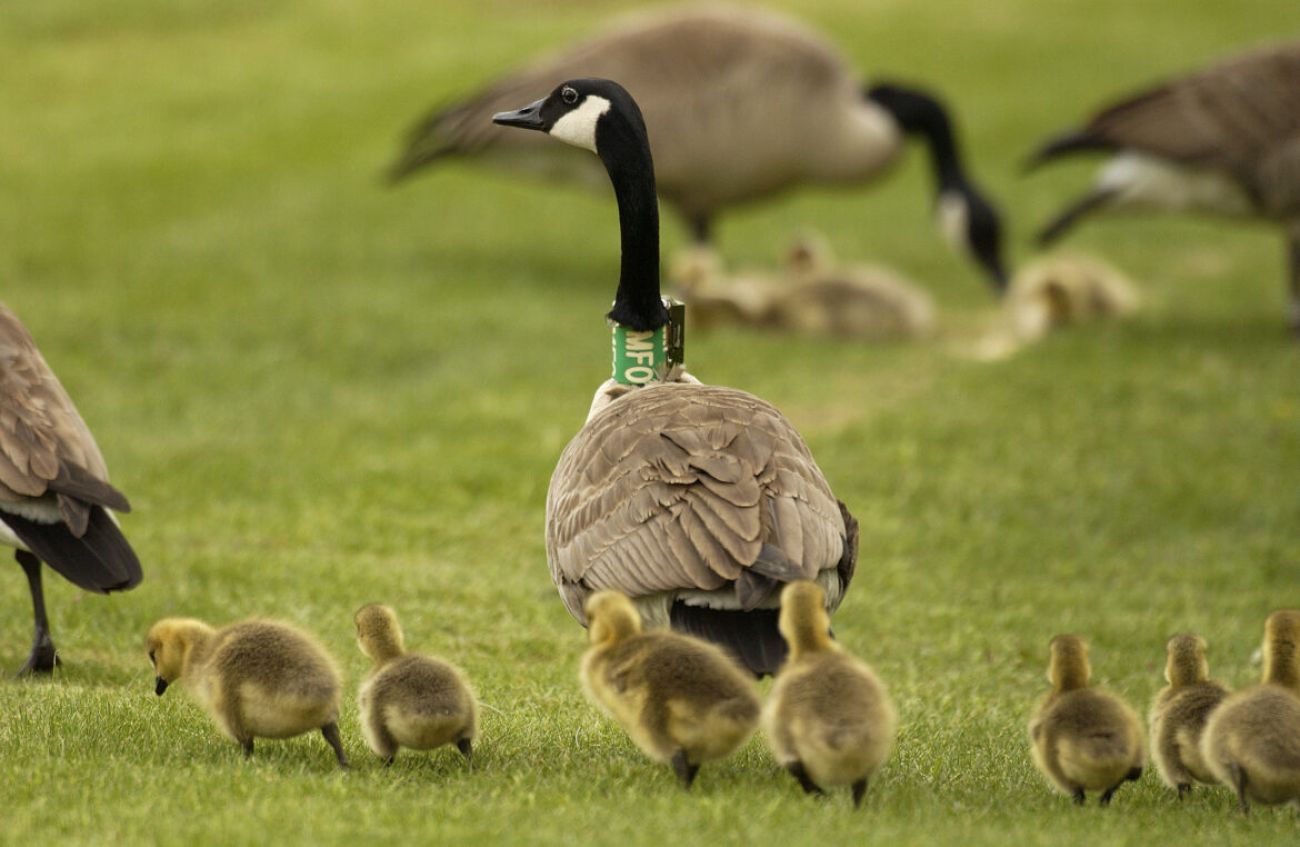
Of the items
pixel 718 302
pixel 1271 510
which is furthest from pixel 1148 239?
pixel 1271 510

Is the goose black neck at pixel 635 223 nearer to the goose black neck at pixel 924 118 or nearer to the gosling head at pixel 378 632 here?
the gosling head at pixel 378 632

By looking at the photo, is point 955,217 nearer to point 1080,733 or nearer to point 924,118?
point 924,118

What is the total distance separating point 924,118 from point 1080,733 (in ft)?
39.1

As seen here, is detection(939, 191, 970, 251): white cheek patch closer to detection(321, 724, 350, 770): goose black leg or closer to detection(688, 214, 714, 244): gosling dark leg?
detection(688, 214, 714, 244): gosling dark leg

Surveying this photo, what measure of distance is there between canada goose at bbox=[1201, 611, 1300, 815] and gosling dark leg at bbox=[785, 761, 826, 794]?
113 centimetres

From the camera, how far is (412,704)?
5203 mm

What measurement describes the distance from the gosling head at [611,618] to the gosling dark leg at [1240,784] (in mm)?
1720

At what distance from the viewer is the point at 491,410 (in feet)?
38.5

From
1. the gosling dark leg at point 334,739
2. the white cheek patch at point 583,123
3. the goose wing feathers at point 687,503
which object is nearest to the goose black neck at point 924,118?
the white cheek patch at point 583,123

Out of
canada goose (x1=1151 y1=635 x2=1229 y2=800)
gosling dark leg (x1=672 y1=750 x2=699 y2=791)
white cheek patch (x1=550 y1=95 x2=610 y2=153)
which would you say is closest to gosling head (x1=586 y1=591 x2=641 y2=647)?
gosling dark leg (x1=672 y1=750 x2=699 y2=791)

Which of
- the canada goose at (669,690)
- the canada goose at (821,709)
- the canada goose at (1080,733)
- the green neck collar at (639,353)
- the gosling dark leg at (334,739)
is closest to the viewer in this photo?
the canada goose at (821,709)

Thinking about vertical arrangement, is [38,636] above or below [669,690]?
below

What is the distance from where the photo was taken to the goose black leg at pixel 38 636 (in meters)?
6.88

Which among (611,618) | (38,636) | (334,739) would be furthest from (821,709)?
(38,636)
